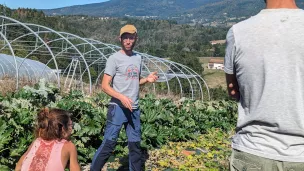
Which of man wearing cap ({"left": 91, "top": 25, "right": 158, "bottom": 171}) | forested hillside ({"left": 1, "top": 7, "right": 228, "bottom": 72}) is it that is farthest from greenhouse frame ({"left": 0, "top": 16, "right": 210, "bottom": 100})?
forested hillside ({"left": 1, "top": 7, "right": 228, "bottom": 72})

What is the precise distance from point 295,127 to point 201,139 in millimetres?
5414

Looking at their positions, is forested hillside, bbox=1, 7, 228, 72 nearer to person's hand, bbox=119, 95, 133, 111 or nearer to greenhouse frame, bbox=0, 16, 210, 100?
greenhouse frame, bbox=0, 16, 210, 100

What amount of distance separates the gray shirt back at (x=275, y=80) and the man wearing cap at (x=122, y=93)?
196cm

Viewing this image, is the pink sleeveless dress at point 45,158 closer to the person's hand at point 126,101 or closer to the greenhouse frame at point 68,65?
the person's hand at point 126,101

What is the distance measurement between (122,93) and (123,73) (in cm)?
19

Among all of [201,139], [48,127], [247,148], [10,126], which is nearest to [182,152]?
[201,139]

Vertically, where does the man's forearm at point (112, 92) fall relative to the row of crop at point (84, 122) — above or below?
above

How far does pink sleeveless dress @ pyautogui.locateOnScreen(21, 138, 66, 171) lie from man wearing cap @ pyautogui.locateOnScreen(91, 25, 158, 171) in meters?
1.24

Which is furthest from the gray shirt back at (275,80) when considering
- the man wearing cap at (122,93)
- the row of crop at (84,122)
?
the row of crop at (84,122)

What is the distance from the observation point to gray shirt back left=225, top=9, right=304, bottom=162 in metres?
1.57

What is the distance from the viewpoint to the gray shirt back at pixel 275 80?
1573 mm

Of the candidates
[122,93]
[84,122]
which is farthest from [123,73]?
[84,122]

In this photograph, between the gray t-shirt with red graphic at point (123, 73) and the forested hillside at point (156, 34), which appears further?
the forested hillside at point (156, 34)

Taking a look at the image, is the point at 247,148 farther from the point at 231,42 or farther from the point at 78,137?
the point at 78,137
